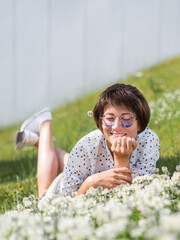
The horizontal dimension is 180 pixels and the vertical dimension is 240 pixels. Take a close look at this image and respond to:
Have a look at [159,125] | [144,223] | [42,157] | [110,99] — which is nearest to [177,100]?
[159,125]

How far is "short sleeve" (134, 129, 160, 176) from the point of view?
2.84 m

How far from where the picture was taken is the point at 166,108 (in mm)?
4844

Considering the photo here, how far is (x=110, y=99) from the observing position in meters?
2.77

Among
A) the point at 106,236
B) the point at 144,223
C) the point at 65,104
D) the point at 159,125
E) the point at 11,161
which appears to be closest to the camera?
the point at 106,236

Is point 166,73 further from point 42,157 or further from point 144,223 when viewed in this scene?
point 144,223

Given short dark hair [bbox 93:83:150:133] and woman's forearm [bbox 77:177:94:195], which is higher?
short dark hair [bbox 93:83:150:133]

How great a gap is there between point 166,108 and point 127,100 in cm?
221

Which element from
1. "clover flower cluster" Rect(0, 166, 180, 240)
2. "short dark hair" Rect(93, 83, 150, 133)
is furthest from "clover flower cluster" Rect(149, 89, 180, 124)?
"clover flower cluster" Rect(0, 166, 180, 240)

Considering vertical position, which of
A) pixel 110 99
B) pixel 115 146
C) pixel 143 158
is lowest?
pixel 143 158

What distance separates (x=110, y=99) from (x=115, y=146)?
36cm

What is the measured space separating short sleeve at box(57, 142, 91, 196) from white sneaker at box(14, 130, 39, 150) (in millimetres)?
1294

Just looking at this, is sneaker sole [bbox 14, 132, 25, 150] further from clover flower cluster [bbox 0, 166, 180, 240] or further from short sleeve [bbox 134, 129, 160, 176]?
clover flower cluster [bbox 0, 166, 180, 240]

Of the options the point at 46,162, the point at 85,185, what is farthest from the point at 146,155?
the point at 46,162

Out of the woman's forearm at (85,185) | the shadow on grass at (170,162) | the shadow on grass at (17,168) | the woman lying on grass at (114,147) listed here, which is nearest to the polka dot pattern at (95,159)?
the woman lying on grass at (114,147)
